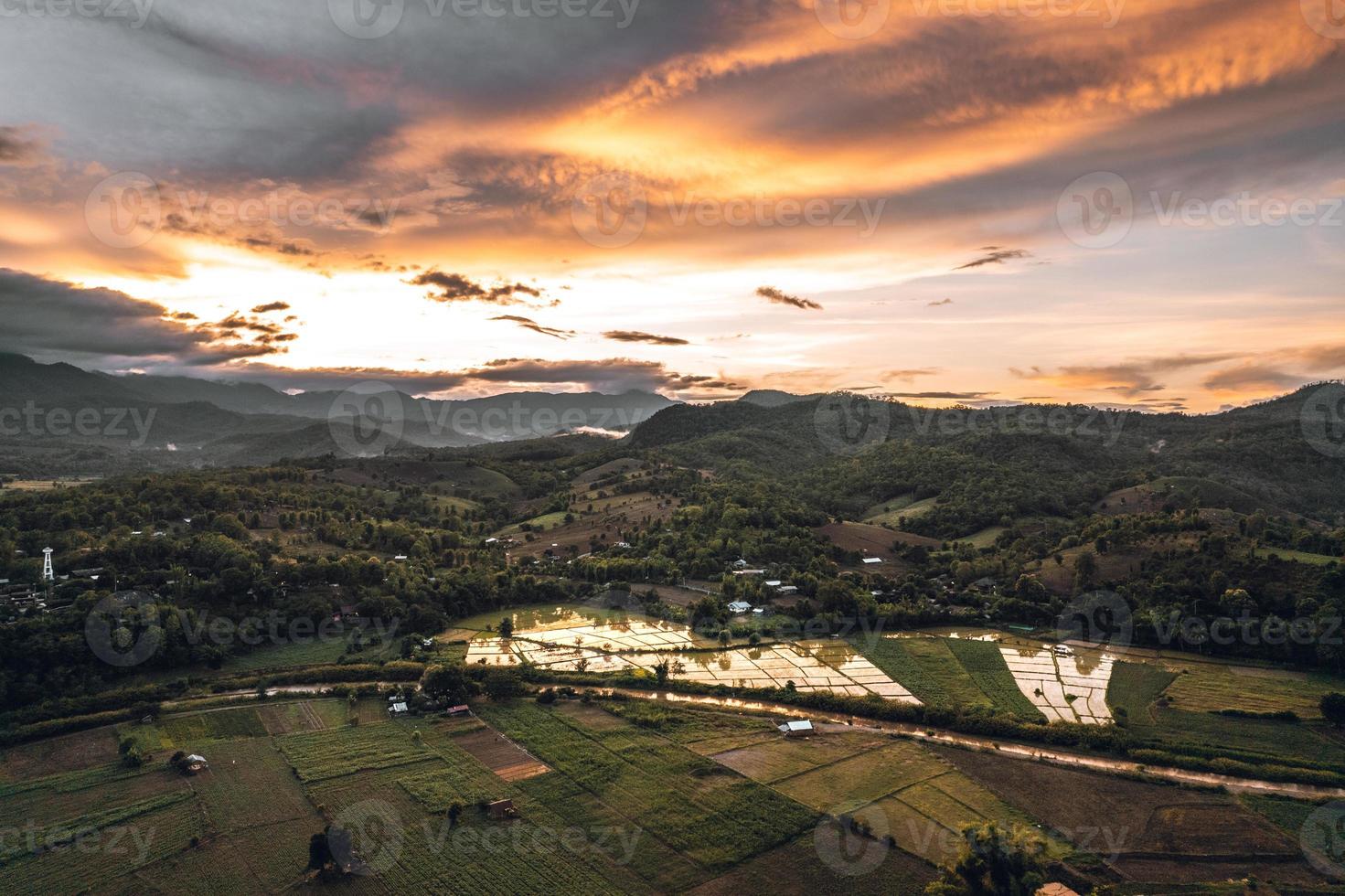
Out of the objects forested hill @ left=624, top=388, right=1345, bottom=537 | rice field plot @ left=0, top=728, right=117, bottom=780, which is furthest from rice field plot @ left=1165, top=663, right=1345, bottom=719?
rice field plot @ left=0, top=728, right=117, bottom=780

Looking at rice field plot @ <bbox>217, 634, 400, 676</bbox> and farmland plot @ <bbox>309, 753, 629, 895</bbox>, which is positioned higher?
rice field plot @ <bbox>217, 634, 400, 676</bbox>

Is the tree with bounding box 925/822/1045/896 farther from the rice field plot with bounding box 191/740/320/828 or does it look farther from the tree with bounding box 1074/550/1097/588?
the tree with bounding box 1074/550/1097/588

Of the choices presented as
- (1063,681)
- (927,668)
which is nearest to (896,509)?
(927,668)

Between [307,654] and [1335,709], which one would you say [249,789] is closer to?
[307,654]

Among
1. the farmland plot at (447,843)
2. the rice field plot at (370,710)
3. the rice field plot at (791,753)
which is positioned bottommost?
the farmland plot at (447,843)

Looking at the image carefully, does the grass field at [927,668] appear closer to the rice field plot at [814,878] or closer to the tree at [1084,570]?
the rice field plot at [814,878]

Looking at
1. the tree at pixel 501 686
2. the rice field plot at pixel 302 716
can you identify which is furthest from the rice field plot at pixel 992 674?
the rice field plot at pixel 302 716

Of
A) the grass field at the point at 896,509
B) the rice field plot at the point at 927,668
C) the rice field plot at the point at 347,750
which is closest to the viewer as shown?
the rice field plot at the point at 347,750
